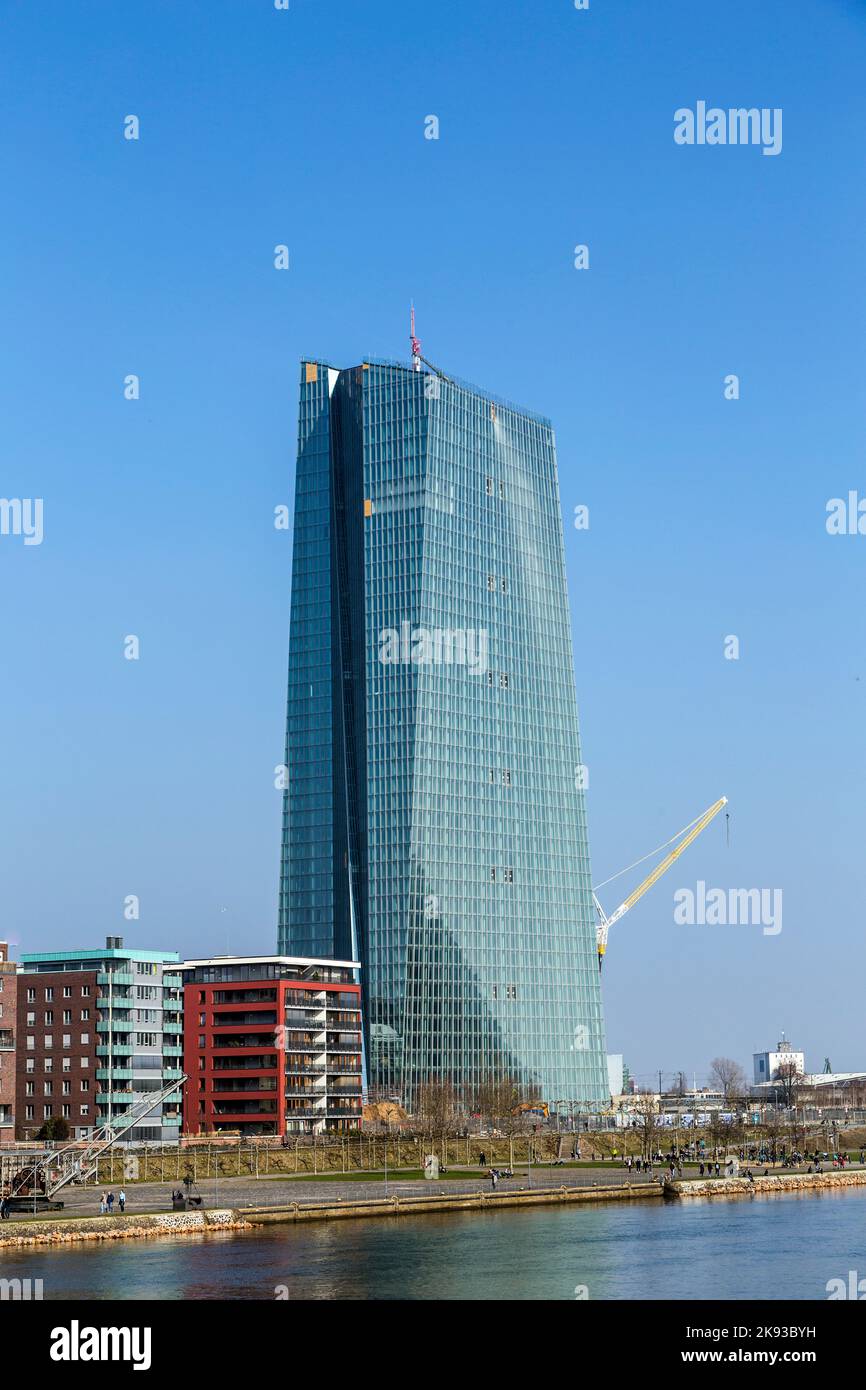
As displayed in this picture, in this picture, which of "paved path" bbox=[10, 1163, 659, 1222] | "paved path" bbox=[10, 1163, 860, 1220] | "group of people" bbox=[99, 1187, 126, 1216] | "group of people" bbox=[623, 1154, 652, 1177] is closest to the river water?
"group of people" bbox=[99, 1187, 126, 1216]

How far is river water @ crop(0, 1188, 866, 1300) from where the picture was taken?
7956cm

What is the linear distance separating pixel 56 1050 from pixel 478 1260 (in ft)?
337

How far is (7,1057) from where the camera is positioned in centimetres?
17838

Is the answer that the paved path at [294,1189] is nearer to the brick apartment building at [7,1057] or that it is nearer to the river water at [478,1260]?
the river water at [478,1260]

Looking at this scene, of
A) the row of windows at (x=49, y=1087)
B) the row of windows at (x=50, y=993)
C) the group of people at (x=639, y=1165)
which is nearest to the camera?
the group of people at (x=639, y=1165)

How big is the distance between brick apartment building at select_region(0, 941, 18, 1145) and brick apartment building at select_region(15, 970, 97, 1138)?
5114mm

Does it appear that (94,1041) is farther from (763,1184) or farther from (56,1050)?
(763,1184)

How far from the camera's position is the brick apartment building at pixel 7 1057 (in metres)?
178

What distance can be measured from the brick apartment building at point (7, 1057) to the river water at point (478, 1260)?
7069cm

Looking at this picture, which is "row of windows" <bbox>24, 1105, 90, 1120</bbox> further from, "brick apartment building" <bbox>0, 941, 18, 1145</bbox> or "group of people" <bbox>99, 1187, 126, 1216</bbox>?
"group of people" <bbox>99, 1187, 126, 1216</bbox>

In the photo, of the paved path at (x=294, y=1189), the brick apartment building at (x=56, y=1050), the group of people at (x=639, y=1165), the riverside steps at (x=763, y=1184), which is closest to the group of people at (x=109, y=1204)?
the paved path at (x=294, y=1189)
